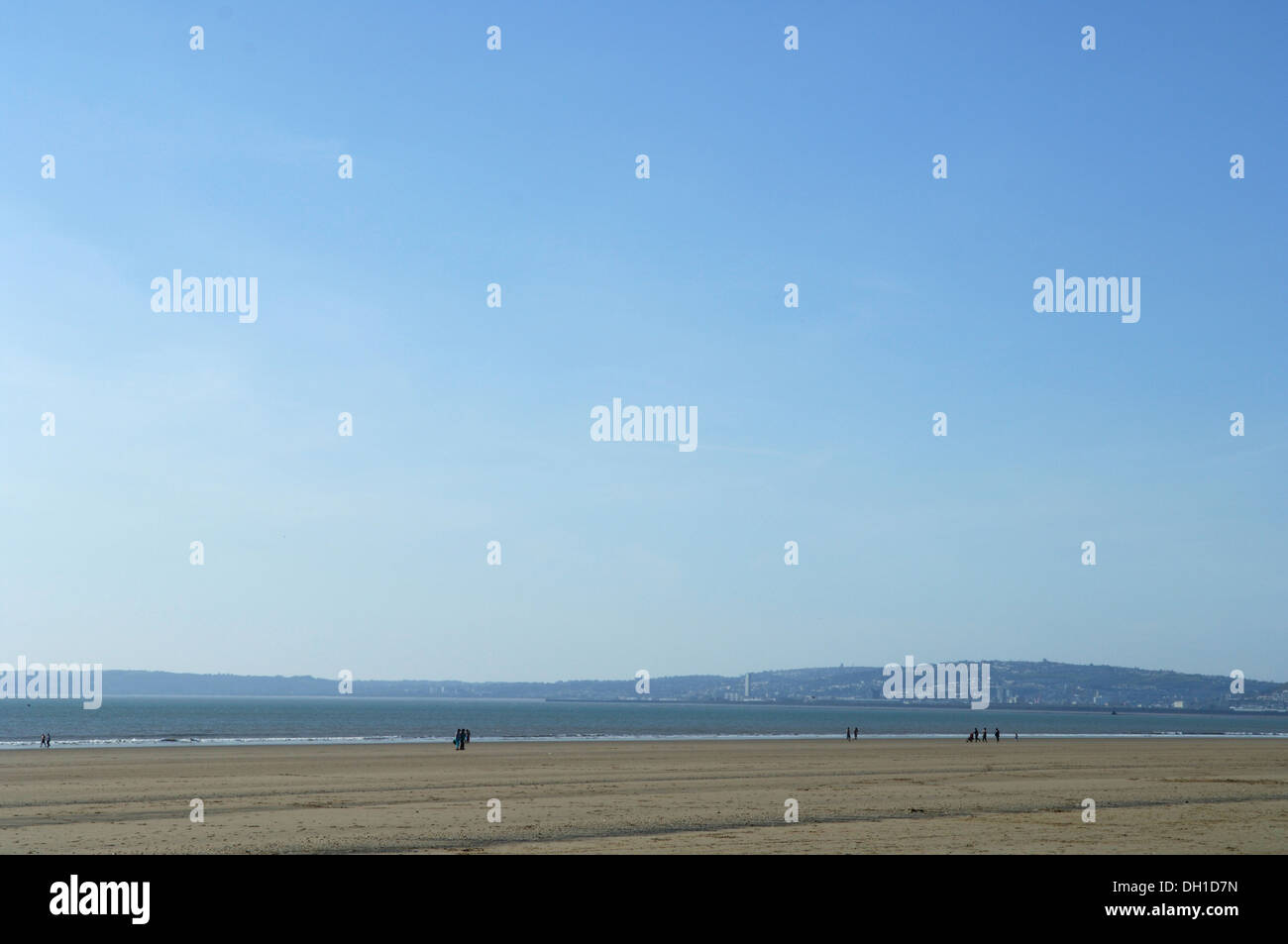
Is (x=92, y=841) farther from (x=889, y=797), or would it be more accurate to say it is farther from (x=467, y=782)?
(x=889, y=797)

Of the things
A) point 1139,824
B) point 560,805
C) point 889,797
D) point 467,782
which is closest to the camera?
point 1139,824

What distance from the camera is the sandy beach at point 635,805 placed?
62.0 ft

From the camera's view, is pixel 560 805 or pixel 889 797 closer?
pixel 560 805

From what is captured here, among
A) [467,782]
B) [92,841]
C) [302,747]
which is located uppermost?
[92,841]

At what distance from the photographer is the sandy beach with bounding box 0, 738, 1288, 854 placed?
18.9m

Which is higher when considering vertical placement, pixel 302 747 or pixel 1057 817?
pixel 1057 817

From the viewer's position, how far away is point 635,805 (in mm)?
25922

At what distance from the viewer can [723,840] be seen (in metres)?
19.1

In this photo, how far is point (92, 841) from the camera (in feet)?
62.6
